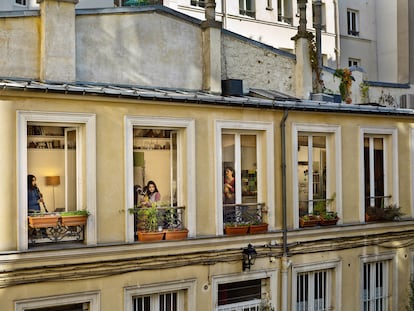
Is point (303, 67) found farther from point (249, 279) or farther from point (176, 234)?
point (176, 234)

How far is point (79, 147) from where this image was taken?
1211cm

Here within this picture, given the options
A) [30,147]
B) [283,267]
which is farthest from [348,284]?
[30,147]

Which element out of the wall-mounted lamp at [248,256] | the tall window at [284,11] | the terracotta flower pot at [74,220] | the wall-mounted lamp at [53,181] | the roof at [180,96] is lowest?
the wall-mounted lamp at [248,256]

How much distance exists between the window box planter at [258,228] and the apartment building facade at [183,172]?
0.11 m

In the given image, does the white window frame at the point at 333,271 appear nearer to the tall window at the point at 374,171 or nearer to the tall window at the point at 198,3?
the tall window at the point at 374,171

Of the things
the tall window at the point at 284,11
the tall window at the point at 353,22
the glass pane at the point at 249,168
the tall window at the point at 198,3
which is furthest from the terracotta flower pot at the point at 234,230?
the tall window at the point at 353,22

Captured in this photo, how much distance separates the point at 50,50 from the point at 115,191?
3132 mm

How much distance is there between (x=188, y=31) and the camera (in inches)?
598

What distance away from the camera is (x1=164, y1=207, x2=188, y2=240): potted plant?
12.7 metres

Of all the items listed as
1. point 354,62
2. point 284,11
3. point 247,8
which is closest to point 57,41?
point 247,8

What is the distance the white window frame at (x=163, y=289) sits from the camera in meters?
12.3

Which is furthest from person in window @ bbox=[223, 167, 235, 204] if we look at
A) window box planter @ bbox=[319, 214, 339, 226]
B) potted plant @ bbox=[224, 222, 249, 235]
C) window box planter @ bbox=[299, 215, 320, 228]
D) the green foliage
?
the green foliage

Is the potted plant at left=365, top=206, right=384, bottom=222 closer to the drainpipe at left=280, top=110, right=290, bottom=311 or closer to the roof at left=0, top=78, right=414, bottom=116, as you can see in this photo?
the roof at left=0, top=78, right=414, bottom=116

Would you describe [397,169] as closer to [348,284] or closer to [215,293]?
[348,284]
